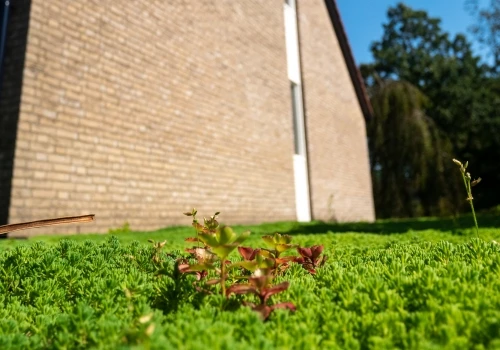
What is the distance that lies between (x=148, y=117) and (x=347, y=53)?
477 inches

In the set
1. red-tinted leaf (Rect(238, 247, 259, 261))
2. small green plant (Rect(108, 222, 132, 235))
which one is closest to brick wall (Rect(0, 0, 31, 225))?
small green plant (Rect(108, 222, 132, 235))

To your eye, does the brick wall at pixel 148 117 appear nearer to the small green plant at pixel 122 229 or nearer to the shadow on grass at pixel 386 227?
the small green plant at pixel 122 229

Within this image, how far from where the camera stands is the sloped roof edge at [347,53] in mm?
16766

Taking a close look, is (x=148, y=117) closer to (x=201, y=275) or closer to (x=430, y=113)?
(x=201, y=275)

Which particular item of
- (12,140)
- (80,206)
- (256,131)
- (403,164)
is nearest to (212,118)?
(256,131)

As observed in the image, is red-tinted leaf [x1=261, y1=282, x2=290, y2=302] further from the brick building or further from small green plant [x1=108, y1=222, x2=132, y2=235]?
small green plant [x1=108, y1=222, x2=132, y2=235]

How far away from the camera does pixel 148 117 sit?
7746 mm

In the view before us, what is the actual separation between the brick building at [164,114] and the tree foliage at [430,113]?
6382 mm

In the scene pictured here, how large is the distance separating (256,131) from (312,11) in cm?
671

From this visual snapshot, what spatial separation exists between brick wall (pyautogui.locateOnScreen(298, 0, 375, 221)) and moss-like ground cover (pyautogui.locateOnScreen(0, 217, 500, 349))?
1107cm

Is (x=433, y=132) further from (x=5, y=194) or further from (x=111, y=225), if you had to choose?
(x=5, y=194)

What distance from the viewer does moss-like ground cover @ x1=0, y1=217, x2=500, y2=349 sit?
140 centimetres

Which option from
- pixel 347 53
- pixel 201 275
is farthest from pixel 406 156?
pixel 201 275

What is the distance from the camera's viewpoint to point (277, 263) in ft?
7.52
